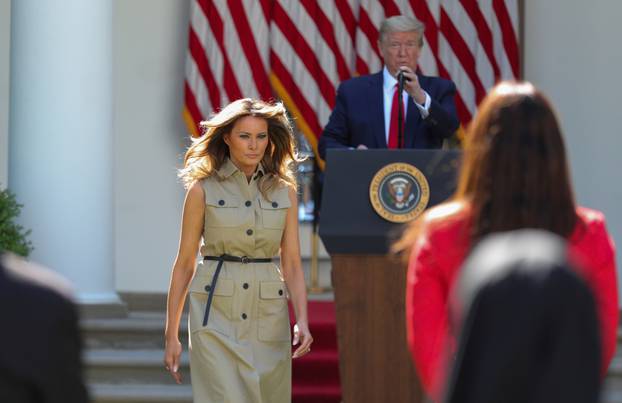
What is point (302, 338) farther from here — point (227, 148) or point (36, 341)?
point (36, 341)

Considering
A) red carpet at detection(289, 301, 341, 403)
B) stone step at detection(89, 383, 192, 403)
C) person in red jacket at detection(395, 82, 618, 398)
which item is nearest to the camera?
person in red jacket at detection(395, 82, 618, 398)

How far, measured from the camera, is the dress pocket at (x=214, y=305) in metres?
5.91

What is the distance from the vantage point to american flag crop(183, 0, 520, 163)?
10414 millimetres

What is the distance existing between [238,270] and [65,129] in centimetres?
338

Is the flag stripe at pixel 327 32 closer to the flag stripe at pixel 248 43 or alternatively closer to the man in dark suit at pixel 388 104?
the flag stripe at pixel 248 43

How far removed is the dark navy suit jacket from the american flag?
3276mm

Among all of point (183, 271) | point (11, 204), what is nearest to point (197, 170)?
point (183, 271)

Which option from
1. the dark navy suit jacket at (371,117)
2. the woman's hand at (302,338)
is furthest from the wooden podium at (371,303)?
the dark navy suit jacket at (371,117)

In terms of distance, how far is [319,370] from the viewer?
845cm

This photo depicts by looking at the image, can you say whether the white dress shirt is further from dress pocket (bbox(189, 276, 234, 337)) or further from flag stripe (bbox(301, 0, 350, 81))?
flag stripe (bbox(301, 0, 350, 81))

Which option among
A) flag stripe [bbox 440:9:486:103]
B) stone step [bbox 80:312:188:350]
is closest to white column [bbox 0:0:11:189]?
stone step [bbox 80:312:188:350]

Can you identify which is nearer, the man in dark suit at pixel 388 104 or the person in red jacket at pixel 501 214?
the person in red jacket at pixel 501 214

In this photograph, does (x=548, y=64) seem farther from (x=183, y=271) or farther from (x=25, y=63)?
(x=183, y=271)

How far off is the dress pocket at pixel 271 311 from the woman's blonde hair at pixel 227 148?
1.36 ft
